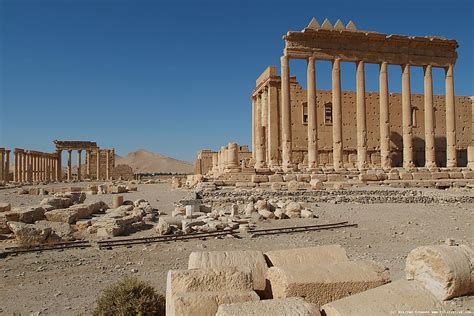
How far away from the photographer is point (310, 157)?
27031mm

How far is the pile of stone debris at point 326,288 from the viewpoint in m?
3.52

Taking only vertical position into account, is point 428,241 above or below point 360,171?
below

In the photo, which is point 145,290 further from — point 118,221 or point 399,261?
point 118,221

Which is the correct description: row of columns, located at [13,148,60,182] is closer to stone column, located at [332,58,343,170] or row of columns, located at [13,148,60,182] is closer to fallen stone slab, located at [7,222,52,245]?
stone column, located at [332,58,343,170]

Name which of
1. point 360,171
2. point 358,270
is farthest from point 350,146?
point 358,270

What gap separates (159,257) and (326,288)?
16.3 feet

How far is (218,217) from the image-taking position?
12469 millimetres

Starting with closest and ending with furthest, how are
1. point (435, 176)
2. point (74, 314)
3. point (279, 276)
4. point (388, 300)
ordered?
point (388, 300), point (279, 276), point (74, 314), point (435, 176)

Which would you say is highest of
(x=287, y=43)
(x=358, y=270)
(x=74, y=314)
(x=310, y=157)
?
(x=287, y=43)

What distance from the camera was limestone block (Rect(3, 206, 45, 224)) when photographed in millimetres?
11875

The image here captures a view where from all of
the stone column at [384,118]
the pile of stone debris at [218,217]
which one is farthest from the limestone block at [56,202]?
the stone column at [384,118]

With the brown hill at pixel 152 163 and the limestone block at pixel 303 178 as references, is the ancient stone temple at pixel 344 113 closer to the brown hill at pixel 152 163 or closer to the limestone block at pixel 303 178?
the limestone block at pixel 303 178

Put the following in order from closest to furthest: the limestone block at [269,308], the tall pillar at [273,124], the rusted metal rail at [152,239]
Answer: the limestone block at [269,308]
the rusted metal rail at [152,239]
the tall pillar at [273,124]

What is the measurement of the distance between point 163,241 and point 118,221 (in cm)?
214
